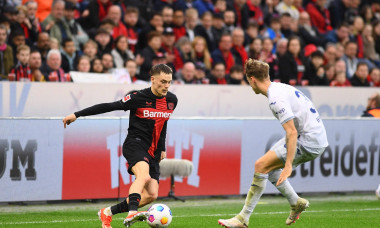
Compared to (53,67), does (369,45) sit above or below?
above

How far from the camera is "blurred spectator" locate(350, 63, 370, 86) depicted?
56.3 feet

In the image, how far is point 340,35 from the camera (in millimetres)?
20000

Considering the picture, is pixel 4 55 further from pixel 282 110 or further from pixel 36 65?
pixel 282 110

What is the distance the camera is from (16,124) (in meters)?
11.1

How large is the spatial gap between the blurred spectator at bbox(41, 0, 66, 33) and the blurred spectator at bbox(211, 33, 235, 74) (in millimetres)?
3630

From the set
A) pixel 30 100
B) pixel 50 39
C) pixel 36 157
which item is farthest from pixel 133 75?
pixel 36 157

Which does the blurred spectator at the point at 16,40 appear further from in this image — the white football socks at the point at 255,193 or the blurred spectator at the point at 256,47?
the white football socks at the point at 255,193

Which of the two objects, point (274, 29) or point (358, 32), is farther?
point (358, 32)

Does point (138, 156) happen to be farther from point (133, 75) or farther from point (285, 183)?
point (133, 75)

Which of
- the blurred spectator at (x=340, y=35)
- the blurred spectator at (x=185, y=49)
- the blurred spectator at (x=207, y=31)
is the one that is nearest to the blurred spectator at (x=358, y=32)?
the blurred spectator at (x=340, y=35)

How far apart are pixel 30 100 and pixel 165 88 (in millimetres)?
4412

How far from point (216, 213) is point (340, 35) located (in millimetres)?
10638

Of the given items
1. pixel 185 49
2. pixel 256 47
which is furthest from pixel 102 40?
pixel 256 47

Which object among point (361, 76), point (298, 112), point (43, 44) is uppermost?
point (43, 44)
